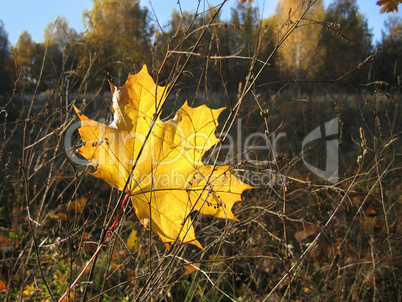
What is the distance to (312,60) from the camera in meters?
10.1

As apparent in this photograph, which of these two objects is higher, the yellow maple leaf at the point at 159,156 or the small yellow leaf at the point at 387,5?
the small yellow leaf at the point at 387,5

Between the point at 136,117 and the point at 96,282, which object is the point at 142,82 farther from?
the point at 96,282

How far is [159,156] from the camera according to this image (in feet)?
2.91

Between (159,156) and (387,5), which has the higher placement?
(387,5)

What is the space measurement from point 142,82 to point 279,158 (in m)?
0.41

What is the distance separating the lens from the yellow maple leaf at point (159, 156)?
0.82 m

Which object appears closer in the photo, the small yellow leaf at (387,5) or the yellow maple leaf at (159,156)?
the yellow maple leaf at (159,156)

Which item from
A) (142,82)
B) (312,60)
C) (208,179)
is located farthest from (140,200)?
(312,60)

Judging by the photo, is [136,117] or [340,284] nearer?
[136,117]

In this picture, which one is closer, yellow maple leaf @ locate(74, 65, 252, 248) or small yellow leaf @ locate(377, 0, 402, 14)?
yellow maple leaf @ locate(74, 65, 252, 248)

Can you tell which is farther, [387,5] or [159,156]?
[387,5]

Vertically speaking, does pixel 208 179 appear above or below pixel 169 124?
below

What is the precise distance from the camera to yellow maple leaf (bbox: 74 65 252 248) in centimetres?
82

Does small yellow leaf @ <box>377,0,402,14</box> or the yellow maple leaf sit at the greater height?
small yellow leaf @ <box>377,0,402,14</box>
